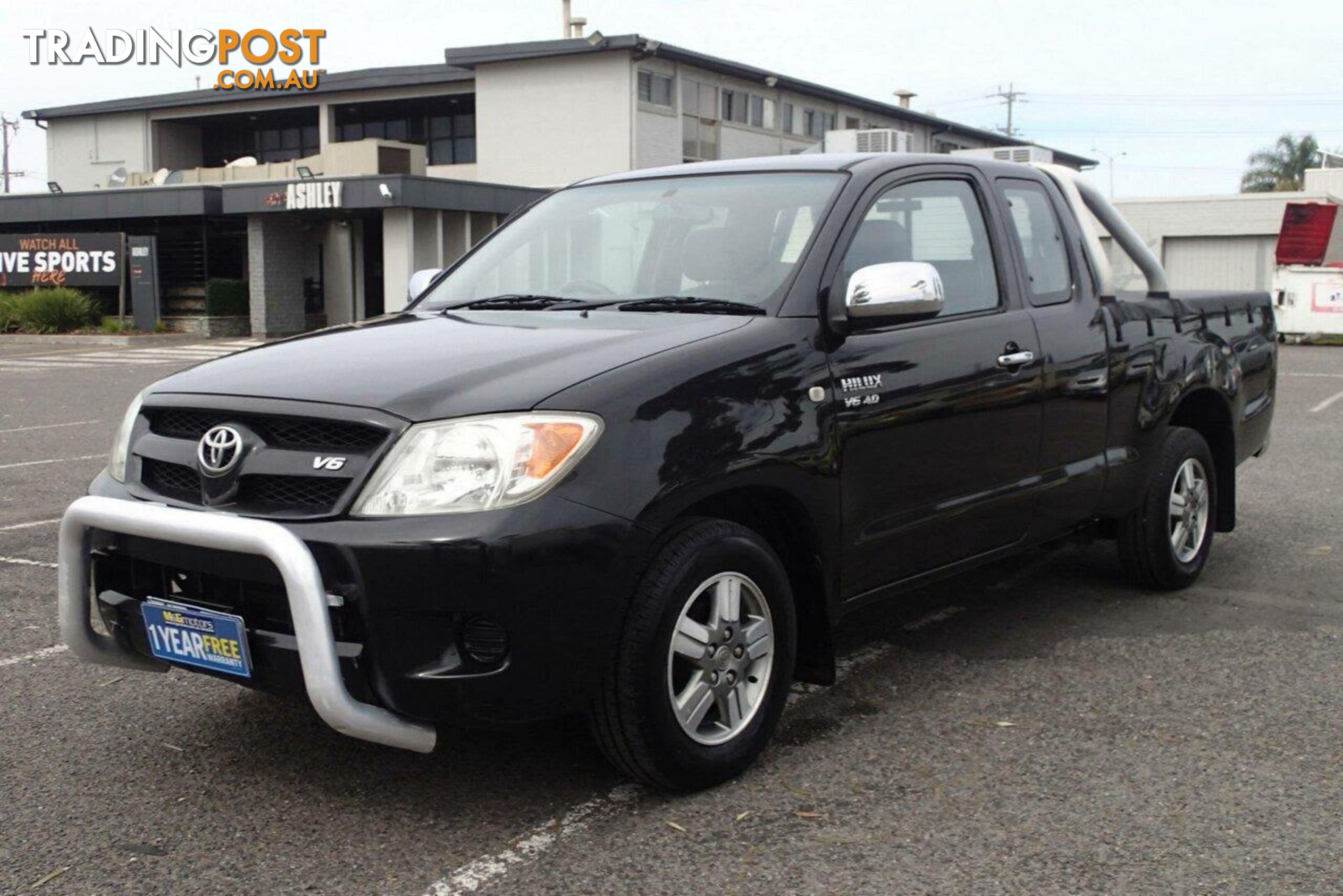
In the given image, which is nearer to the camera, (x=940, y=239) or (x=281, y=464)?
(x=281, y=464)

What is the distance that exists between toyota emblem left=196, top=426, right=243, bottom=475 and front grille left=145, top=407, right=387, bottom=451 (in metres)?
0.05

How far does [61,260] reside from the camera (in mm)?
33844

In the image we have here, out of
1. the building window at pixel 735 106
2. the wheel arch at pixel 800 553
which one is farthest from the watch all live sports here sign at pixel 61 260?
the wheel arch at pixel 800 553

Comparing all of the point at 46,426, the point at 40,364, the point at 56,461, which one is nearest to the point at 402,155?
the point at 40,364

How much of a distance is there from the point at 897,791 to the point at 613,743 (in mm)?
787

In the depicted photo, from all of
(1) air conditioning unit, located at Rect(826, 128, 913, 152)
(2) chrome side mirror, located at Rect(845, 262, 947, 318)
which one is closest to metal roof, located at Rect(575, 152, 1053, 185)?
(2) chrome side mirror, located at Rect(845, 262, 947, 318)

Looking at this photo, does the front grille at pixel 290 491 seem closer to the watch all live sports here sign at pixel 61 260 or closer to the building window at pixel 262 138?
the watch all live sports here sign at pixel 61 260

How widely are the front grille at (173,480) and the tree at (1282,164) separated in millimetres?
90969

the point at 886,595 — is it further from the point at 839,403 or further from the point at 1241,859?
the point at 1241,859

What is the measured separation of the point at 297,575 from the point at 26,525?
17.0 feet

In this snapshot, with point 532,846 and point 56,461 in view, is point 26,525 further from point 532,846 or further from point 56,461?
point 532,846

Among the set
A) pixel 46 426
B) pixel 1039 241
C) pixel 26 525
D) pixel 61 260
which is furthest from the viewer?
pixel 61 260

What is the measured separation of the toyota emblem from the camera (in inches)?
138

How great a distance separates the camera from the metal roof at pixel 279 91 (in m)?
42.2
